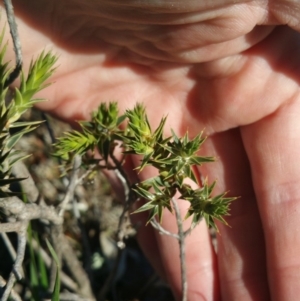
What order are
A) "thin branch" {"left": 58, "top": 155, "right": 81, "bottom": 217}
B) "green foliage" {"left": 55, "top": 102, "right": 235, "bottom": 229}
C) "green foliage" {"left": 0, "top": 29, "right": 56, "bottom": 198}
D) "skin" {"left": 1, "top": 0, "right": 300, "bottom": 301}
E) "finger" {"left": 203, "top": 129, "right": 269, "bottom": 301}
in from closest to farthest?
"green foliage" {"left": 0, "top": 29, "right": 56, "bottom": 198} < "green foliage" {"left": 55, "top": 102, "right": 235, "bottom": 229} < "thin branch" {"left": 58, "top": 155, "right": 81, "bottom": 217} < "skin" {"left": 1, "top": 0, "right": 300, "bottom": 301} < "finger" {"left": 203, "top": 129, "right": 269, "bottom": 301}

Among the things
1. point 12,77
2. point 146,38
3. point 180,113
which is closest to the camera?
point 12,77

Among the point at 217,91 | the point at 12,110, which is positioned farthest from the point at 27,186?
the point at 217,91

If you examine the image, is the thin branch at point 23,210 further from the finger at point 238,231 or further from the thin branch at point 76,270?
the finger at point 238,231

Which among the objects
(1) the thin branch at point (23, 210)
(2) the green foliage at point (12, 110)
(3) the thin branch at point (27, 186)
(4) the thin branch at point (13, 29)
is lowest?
(1) the thin branch at point (23, 210)

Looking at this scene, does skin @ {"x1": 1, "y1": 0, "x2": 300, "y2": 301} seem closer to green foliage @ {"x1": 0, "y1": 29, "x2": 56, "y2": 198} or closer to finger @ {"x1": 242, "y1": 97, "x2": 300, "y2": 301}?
finger @ {"x1": 242, "y1": 97, "x2": 300, "y2": 301}

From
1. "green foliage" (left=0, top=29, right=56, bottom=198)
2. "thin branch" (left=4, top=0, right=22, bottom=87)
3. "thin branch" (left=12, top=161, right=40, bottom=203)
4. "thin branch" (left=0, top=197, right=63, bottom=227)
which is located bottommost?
"thin branch" (left=0, top=197, right=63, bottom=227)

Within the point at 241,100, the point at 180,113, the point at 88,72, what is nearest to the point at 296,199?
the point at 241,100

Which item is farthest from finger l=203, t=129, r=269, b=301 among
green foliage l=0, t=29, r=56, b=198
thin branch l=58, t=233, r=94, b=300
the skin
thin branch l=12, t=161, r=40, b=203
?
green foliage l=0, t=29, r=56, b=198

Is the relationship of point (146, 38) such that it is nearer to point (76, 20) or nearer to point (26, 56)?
Result: point (76, 20)

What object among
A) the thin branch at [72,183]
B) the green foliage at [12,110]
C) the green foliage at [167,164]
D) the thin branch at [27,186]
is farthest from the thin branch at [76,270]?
the green foliage at [12,110]
